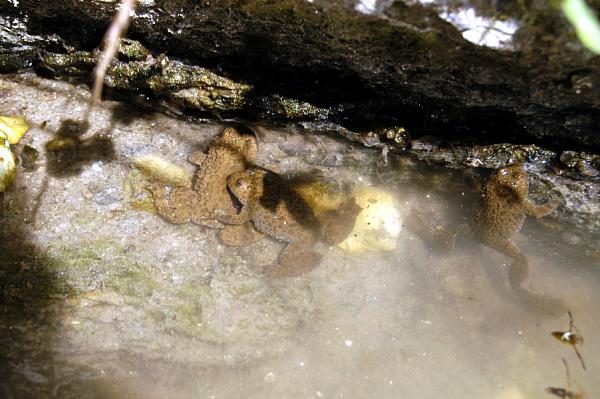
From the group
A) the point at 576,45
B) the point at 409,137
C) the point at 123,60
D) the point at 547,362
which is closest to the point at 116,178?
the point at 123,60

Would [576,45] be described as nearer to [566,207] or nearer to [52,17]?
[566,207]

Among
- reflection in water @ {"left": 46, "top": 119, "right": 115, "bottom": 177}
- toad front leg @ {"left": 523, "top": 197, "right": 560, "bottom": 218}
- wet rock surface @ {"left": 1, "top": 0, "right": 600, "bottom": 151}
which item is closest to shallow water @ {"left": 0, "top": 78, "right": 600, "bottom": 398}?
reflection in water @ {"left": 46, "top": 119, "right": 115, "bottom": 177}

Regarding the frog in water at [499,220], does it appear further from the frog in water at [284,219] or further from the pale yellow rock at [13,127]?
the pale yellow rock at [13,127]

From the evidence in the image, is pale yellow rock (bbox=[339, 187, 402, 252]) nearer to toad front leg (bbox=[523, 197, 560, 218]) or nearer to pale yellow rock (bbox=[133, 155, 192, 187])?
toad front leg (bbox=[523, 197, 560, 218])

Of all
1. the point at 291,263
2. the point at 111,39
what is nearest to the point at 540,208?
the point at 291,263

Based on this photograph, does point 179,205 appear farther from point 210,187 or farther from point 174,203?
point 210,187

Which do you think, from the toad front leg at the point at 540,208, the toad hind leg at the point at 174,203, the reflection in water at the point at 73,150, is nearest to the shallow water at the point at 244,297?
the reflection in water at the point at 73,150
